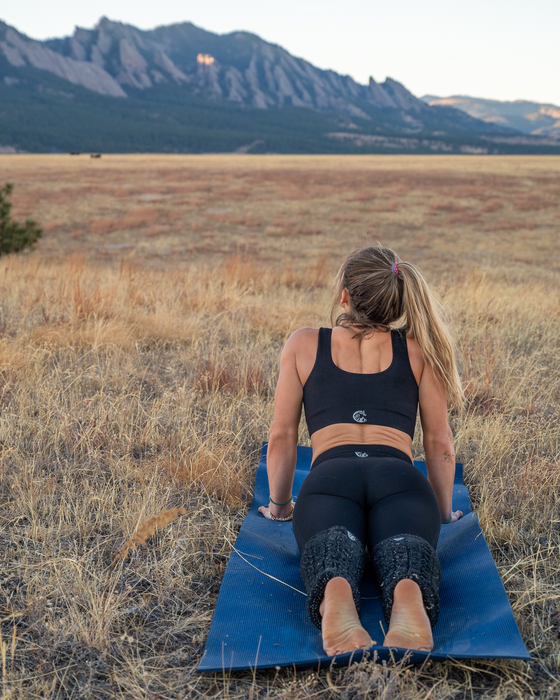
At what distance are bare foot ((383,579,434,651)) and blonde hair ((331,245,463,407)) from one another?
2.90ft

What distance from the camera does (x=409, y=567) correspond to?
5.75 feet

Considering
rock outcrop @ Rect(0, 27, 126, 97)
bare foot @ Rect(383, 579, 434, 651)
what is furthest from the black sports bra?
rock outcrop @ Rect(0, 27, 126, 97)

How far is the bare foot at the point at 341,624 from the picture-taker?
1.67 meters

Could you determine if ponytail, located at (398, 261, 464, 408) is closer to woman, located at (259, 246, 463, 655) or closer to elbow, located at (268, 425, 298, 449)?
woman, located at (259, 246, 463, 655)

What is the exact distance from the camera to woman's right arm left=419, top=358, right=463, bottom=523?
7.61 ft

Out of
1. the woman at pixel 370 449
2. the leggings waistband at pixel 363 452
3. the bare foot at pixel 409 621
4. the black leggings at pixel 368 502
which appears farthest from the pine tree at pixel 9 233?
the bare foot at pixel 409 621

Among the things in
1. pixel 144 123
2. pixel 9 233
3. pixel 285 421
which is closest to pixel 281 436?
pixel 285 421

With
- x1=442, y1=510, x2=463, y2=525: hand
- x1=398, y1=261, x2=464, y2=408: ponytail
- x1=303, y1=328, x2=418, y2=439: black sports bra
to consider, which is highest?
x1=398, y1=261, x2=464, y2=408: ponytail

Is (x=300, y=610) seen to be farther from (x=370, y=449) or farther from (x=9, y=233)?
(x=9, y=233)

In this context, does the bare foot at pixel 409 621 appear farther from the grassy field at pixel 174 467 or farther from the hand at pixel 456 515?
the hand at pixel 456 515

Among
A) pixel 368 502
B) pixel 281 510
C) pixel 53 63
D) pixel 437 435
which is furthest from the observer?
pixel 53 63

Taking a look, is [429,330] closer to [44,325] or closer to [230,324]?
[230,324]

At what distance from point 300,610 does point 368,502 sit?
469mm

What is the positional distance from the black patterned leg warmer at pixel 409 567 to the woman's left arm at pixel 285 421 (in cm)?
67
